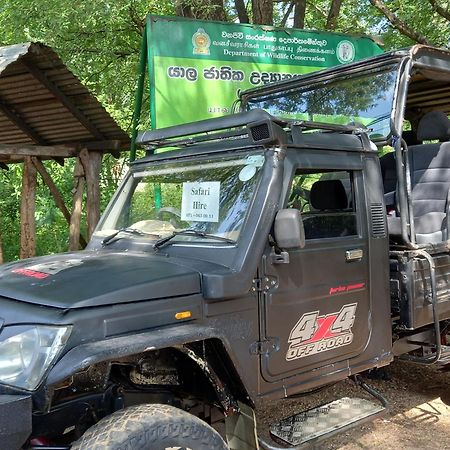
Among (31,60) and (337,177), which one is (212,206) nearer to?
A: (337,177)

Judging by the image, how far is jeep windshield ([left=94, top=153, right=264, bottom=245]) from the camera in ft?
10.5

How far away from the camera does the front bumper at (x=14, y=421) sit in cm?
226

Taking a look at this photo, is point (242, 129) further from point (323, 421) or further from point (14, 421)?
point (14, 421)

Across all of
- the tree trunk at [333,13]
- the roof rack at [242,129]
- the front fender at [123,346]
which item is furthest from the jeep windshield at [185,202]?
the tree trunk at [333,13]

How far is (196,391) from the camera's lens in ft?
10.4

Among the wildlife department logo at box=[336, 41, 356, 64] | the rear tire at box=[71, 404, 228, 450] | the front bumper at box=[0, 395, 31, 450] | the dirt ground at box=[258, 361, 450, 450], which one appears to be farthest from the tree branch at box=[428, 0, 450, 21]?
the front bumper at box=[0, 395, 31, 450]

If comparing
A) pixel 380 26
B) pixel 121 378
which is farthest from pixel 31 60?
pixel 380 26

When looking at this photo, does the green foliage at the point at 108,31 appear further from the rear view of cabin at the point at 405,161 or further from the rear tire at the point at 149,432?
the rear tire at the point at 149,432

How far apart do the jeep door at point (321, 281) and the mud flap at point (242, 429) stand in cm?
23

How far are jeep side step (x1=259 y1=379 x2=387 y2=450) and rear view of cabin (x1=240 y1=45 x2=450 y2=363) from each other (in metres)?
0.51

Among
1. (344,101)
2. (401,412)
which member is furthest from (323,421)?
(344,101)

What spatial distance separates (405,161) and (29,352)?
266 cm

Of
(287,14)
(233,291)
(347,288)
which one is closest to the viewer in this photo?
(233,291)

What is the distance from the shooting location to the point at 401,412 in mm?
4812
